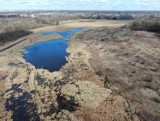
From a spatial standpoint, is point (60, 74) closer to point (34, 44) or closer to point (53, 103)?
point (53, 103)

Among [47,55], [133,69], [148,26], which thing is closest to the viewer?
[133,69]

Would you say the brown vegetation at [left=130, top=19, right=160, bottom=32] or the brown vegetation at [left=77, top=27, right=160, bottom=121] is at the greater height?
the brown vegetation at [left=130, top=19, right=160, bottom=32]

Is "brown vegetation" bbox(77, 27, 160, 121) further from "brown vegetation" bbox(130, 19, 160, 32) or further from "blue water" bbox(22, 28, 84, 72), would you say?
"brown vegetation" bbox(130, 19, 160, 32)

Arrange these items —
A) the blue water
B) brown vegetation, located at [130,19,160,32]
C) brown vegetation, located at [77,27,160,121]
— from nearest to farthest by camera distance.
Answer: brown vegetation, located at [77,27,160,121] < the blue water < brown vegetation, located at [130,19,160,32]

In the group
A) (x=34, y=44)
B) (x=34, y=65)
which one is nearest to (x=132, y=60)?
(x=34, y=65)

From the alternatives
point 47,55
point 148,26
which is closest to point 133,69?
point 47,55

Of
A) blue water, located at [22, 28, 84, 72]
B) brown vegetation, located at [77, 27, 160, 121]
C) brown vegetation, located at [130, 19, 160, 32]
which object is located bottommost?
blue water, located at [22, 28, 84, 72]

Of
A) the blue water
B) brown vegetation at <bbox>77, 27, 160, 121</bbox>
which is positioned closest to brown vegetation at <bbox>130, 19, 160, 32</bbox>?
brown vegetation at <bbox>77, 27, 160, 121</bbox>

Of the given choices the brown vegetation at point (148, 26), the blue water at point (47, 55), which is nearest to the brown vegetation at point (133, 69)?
the blue water at point (47, 55)

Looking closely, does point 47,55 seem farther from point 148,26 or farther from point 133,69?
point 148,26
